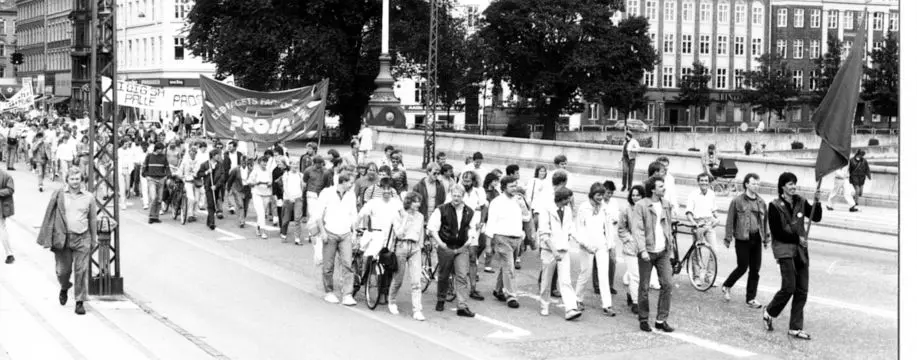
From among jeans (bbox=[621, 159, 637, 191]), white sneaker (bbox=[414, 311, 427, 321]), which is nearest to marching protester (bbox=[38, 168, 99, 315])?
white sneaker (bbox=[414, 311, 427, 321])

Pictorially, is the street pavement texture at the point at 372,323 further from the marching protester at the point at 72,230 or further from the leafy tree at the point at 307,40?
the leafy tree at the point at 307,40

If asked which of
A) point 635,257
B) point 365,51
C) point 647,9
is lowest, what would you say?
point 635,257

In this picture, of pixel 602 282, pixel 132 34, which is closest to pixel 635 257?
pixel 602 282

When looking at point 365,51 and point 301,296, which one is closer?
point 301,296

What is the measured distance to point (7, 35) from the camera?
5571 inches

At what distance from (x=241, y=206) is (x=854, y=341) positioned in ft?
41.9

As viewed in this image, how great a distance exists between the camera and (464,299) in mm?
12734

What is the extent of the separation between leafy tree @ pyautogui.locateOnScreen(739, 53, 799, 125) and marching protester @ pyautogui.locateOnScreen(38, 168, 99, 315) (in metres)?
87.8

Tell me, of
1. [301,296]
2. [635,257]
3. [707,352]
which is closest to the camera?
[707,352]

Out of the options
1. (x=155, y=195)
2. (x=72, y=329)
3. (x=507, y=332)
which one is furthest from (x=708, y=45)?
(x=72, y=329)

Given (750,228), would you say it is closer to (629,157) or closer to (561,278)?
(561,278)

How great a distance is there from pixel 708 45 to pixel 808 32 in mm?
10361

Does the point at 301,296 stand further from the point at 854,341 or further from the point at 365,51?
the point at 365,51

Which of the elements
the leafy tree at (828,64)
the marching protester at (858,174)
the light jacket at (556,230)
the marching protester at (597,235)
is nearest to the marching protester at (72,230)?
the light jacket at (556,230)
